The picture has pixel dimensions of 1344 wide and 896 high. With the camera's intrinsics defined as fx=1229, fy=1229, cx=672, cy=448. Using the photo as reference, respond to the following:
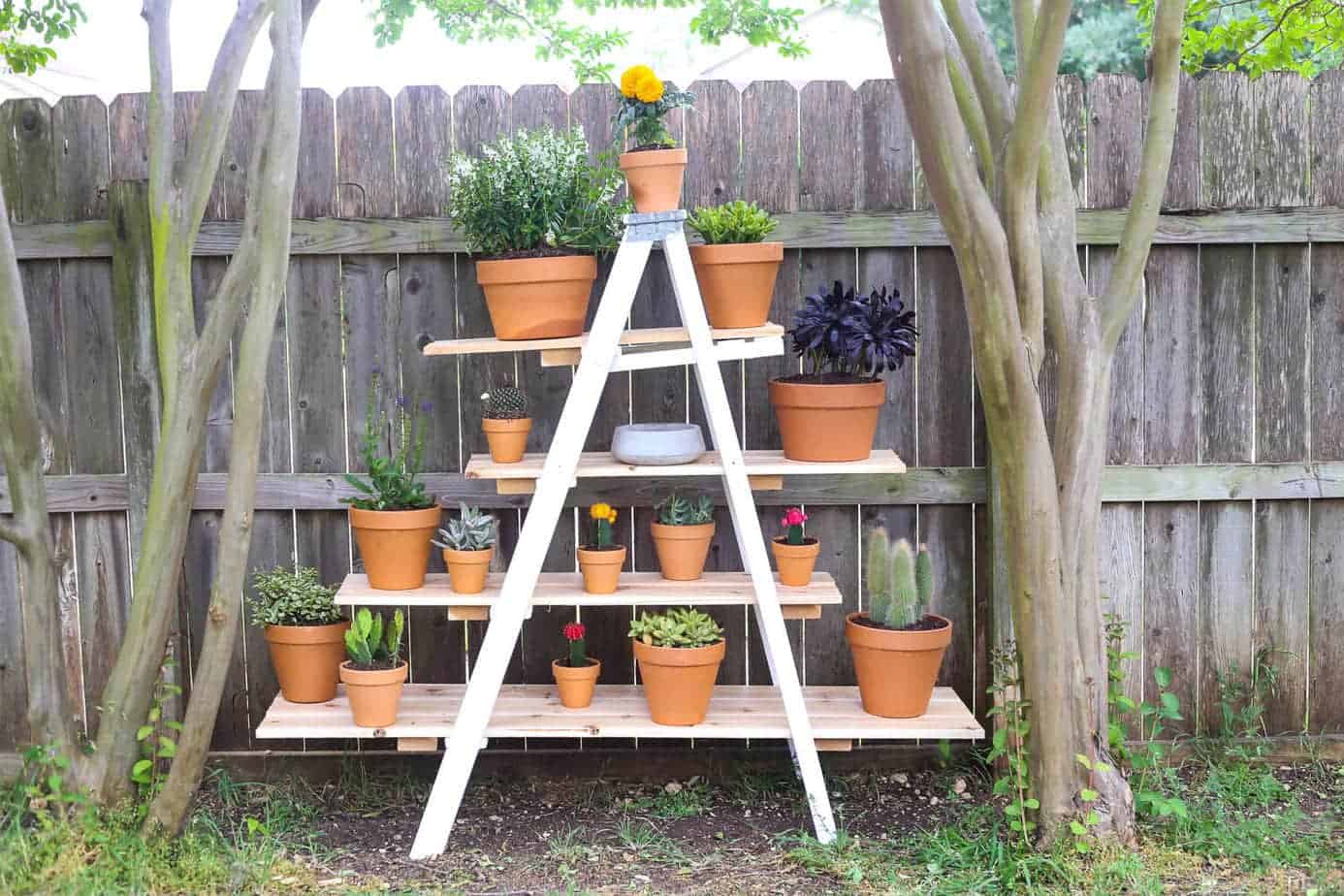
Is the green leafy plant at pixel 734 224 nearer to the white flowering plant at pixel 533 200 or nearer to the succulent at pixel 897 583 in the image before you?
the white flowering plant at pixel 533 200

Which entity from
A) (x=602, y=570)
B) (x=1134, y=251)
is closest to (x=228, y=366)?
(x=602, y=570)

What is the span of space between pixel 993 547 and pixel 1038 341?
783 mm

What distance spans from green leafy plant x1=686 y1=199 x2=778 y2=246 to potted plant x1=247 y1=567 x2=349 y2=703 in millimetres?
1352

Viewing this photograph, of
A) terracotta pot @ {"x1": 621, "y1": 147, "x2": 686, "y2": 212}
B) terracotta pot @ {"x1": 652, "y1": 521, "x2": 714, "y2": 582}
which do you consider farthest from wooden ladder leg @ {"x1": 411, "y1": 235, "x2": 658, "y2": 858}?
terracotta pot @ {"x1": 652, "y1": 521, "x2": 714, "y2": 582}

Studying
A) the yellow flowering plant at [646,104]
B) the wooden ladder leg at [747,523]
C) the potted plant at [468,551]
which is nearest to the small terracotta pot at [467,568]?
the potted plant at [468,551]

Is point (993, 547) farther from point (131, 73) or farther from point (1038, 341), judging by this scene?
point (131, 73)

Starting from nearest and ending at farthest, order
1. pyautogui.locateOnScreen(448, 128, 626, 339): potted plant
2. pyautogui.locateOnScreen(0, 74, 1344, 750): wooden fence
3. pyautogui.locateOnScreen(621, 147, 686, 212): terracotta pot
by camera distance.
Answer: pyautogui.locateOnScreen(621, 147, 686, 212): terracotta pot → pyautogui.locateOnScreen(448, 128, 626, 339): potted plant → pyautogui.locateOnScreen(0, 74, 1344, 750): wooden fence

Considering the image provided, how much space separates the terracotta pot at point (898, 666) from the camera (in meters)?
3.06

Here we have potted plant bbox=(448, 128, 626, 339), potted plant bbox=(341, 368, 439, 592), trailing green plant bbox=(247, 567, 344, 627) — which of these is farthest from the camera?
trailing green plant bbox=(247, 567, 344, 627)

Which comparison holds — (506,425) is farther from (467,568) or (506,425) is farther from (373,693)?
(373,693)

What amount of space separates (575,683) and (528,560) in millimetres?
386

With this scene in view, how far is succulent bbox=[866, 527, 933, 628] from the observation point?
10.1 feet

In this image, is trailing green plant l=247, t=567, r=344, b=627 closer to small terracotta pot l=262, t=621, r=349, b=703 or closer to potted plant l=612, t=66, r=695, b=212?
small terracotta pot l=262, t=621, r=349, b=703

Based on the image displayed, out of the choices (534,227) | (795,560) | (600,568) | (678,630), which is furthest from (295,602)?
(795,560)
